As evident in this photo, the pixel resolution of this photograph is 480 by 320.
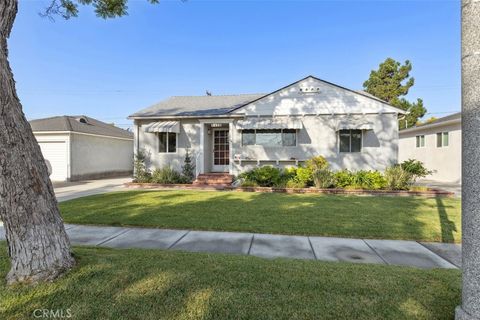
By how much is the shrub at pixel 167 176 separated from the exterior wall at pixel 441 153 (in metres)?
13.6

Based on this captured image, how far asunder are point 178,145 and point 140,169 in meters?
2.31

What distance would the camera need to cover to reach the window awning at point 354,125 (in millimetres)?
11359

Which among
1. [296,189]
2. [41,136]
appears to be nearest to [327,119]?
[296,189]

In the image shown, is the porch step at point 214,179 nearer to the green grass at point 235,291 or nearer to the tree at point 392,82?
the green grass at point 235,291

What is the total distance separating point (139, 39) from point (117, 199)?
10512 millimetres

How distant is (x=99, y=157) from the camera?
17.4 metres

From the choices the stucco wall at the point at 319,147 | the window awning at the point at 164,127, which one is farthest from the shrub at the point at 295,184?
the window awning at the point at 164,127

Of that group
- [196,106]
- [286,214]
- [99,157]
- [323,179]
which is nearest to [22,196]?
[286,214]

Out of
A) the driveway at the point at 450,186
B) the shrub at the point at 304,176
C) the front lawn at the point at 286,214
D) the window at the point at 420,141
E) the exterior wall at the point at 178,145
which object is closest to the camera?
the front lawn at the point at 286,214

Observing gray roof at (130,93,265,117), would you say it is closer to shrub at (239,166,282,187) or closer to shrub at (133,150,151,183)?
shrub at (133,150,151,183)

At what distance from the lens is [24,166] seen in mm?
2760

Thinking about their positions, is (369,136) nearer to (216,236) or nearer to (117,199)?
(216,236)

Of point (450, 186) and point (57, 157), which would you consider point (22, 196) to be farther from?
point (450, 186)

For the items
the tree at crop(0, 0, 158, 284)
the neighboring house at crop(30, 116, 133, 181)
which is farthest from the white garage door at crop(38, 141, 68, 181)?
the tree at crop(0, 0, 158, 284)
